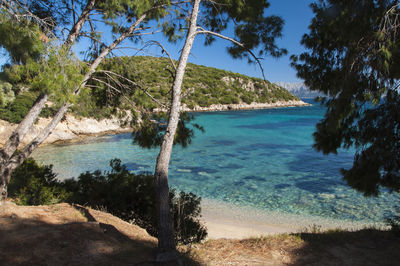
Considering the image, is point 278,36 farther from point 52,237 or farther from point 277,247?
point 52,237

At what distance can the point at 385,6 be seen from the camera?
3840 millimetres

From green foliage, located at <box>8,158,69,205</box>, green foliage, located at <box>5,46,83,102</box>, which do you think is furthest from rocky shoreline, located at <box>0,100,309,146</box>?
green foliage, located at <box>5,46,83,102</box>

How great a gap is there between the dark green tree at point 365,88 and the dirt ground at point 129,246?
1083mm

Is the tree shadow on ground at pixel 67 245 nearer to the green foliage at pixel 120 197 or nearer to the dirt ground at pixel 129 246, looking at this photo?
the dirt ground at pixel 129 246

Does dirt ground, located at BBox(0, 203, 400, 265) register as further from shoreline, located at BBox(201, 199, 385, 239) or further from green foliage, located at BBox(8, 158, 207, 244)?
shoreline, located at BBox(201, 199, 385, 239)

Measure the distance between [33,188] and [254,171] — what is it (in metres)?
11.4

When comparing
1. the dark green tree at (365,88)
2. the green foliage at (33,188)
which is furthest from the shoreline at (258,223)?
the green foliage at (33,188)

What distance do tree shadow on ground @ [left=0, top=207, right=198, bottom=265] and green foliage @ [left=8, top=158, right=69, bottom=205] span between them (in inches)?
65.5

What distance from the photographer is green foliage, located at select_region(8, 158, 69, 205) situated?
6.14 m

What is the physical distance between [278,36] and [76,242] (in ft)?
19.1

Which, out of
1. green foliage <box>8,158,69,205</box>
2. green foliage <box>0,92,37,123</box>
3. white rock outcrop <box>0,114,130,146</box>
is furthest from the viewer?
green foliage <box>0,92,37,123</box>

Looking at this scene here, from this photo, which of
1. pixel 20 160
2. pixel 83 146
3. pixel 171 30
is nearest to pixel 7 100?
pixel 83 146

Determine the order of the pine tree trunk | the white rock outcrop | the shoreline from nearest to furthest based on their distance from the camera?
the pine tree trunk → the shoreline → the white rock outcrop

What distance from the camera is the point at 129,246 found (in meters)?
4.12
